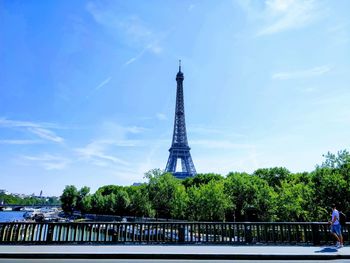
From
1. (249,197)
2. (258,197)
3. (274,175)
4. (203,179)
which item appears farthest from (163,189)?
(274,175)

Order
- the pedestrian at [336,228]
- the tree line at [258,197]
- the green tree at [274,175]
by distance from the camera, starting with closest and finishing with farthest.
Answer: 1. the pedestrian at [336,228]
2. the tree line at [258,197]
3. the green tree at [274,175]

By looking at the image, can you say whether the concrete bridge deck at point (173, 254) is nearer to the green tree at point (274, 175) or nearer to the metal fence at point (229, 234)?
the metal fence at point (229, 234)

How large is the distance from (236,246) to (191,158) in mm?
77085

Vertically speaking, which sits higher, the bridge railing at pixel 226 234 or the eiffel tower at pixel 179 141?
the eiffel tower at pixel 179 141

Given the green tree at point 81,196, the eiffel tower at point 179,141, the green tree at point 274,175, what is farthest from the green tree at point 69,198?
the green tree at point 274,175

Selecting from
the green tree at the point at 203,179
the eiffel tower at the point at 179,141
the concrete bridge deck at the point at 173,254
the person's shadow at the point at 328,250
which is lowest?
the concrete bridge deck at the point at 173,254

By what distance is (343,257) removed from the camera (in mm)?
9961

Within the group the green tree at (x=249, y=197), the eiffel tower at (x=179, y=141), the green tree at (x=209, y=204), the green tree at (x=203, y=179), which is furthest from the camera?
the eiffel tower at (x=179, y=141)

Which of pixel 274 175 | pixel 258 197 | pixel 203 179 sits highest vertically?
pixel 274 175

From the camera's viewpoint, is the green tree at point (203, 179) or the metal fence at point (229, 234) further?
the green tree at point (203, 179)

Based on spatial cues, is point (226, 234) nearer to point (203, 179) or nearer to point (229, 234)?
point (229, 234)

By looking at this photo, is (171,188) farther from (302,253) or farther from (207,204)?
(302,253)

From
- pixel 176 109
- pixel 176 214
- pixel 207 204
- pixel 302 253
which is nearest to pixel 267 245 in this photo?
pixel 302 253

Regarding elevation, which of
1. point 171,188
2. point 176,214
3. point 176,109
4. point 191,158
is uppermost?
point 176,109
